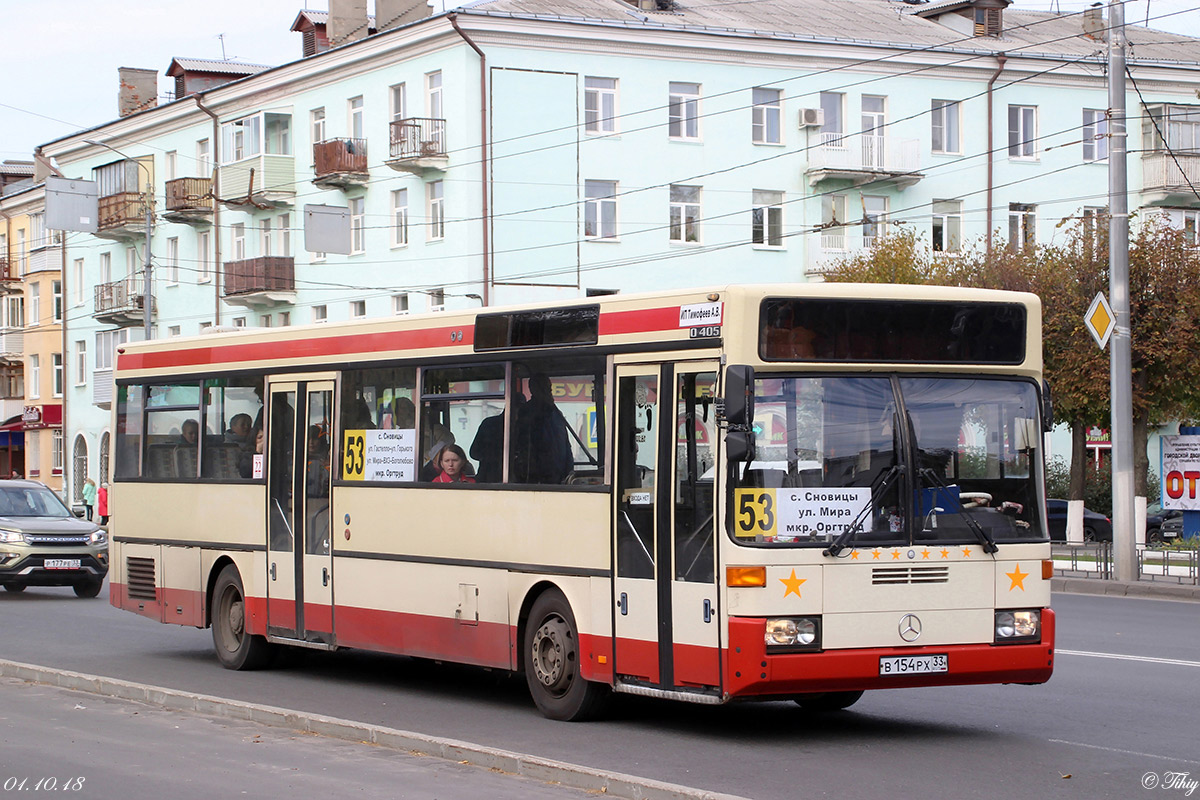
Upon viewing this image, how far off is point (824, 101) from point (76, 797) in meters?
43.7

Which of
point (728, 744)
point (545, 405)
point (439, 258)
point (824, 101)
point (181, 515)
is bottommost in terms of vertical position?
point (728, 744)

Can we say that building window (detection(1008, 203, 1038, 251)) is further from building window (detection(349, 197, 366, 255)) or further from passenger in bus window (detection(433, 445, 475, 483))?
passenger in bus window (detection(433, 445, 475, 483))

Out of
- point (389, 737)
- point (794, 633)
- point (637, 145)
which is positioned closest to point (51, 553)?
point (389, 737)

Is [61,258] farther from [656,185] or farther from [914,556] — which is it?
[914,556]

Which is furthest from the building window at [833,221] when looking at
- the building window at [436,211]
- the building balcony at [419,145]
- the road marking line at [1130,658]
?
the road marking line at [1130,658]

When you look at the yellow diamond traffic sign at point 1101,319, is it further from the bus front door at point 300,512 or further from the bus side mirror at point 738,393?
the bus side mirror at point 738,393

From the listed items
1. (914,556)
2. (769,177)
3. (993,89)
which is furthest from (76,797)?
(993,89)

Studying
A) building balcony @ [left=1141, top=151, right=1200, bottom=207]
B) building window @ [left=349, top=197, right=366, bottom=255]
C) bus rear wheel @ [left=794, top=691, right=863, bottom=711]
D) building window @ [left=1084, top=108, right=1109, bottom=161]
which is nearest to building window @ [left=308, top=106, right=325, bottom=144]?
building window @ [left=349, top=197, right=366, bottom=255]

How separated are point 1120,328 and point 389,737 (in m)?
17.4

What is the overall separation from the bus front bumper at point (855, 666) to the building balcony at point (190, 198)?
49150 millimetres

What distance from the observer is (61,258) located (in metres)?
72.4

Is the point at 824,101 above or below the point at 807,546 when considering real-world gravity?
above

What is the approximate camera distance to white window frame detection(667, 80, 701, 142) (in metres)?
47.9

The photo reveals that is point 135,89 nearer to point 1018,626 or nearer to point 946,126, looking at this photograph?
point 946,126
